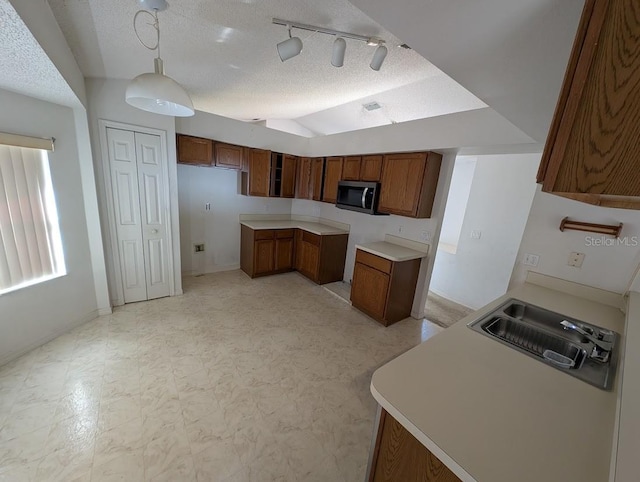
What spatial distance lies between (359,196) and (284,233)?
4.93 ft

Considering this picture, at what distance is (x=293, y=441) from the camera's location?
5.19ft

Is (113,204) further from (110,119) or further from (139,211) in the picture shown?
(110,119)

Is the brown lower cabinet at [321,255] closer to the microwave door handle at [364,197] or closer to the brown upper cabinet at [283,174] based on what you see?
the brown upper cabinet at [283,174]

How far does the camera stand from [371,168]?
10.9 ft

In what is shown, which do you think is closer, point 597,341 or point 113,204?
point 597,341

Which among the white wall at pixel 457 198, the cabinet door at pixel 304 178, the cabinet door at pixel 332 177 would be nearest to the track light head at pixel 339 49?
the cabinet door at pixel 332 177

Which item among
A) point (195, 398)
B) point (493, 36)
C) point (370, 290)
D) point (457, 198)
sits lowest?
point (195, 398)

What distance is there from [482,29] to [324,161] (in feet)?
10.8

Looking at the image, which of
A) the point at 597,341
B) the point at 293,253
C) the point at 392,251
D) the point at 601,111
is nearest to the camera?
the point at 601,111

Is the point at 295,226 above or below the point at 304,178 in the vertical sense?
below

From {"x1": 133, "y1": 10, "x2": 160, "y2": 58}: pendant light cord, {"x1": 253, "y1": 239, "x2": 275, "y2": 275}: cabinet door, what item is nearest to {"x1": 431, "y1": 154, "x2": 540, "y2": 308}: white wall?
{"x1": 253, "y1": 239, "x2": 275, "y2": 275}: cabinet door

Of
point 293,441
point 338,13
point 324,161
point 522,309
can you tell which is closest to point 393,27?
point 338,13

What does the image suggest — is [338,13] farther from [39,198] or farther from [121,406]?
Answer: [121,406]

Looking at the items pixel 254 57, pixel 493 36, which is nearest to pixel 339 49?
pixel 254 57
